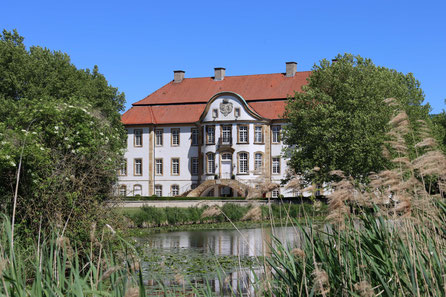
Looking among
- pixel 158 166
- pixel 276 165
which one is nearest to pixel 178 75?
pixel 158 166

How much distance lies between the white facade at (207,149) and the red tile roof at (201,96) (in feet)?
2.73

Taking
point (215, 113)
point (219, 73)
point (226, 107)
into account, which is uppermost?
point (219, 73)

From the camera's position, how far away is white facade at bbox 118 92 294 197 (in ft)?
154

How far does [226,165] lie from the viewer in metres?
47.2

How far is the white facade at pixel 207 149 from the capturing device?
4681 cm

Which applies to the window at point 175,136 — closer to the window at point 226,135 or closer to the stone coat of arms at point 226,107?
the window at point 226,135

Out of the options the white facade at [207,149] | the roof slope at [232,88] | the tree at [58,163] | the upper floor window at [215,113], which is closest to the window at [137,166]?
the white facade at [207,149]

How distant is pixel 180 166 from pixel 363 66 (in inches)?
809

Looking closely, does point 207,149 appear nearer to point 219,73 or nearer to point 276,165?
point 276,165

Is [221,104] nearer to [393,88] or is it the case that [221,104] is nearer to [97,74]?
[97,74]

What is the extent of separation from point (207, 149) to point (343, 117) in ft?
59.8

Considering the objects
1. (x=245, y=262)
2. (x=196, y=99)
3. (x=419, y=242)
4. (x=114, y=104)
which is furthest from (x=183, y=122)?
(x=419, y=242)

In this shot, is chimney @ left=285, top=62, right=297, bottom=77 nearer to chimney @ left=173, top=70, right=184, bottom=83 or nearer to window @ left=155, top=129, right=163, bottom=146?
chimney @ left=173, top=70, right=184, bottom=83

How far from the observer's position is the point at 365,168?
1219 inches
